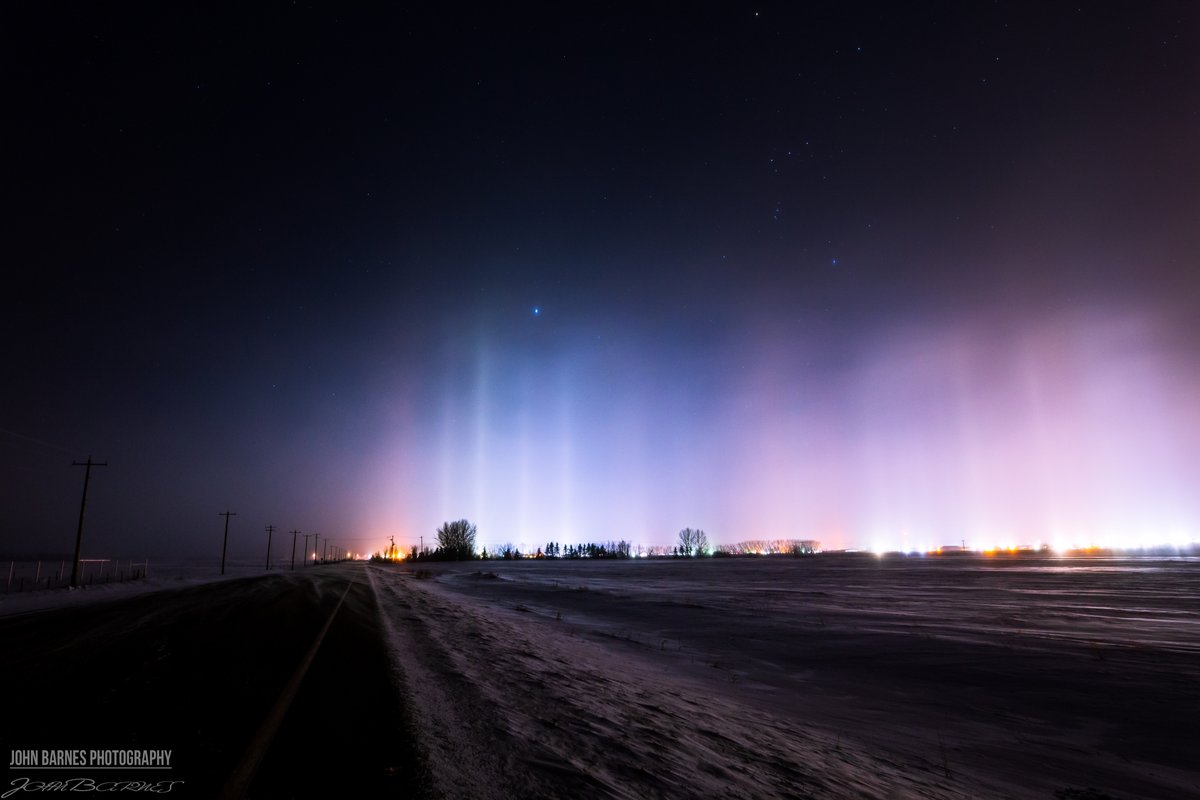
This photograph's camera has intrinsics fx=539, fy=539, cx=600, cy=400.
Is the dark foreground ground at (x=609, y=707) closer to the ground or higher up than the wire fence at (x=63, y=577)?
higher up

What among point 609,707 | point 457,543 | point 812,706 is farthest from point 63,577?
point 457,543

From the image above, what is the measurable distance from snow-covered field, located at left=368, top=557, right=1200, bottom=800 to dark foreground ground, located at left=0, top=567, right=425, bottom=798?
0.67 meters

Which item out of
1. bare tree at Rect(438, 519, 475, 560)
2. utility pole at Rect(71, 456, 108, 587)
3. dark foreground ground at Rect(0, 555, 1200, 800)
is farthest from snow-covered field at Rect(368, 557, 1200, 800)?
bare tree at Rect(438, 519, 475, 560)

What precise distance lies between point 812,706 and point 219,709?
8731 millimetres

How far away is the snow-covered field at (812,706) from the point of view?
5.46 metres

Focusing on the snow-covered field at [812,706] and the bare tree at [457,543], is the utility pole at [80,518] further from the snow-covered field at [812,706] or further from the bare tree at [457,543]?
the bare tree at [457,543]

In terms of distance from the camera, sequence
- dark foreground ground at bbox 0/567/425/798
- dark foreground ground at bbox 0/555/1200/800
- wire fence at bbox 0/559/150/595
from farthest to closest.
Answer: wire fence at bbox 0/559/150/595
dark foreground ground at bbox 0/555/1200/800
dark foreground ground at bbox 0/567/425/798

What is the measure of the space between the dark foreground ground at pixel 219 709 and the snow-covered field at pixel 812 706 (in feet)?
2.19

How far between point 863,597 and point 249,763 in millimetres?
29191

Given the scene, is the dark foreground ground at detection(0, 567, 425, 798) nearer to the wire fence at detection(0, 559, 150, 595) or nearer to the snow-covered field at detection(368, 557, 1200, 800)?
the snow-covered field at detection(368, 557, 1200, 800)

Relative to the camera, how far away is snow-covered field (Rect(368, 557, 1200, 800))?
17.9 ft

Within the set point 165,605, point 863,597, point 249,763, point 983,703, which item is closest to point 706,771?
point 249,763

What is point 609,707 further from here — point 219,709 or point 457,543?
point 457,543

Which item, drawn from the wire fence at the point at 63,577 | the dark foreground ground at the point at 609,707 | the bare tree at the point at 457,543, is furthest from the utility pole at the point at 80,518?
the bare tree at the point at 457,543
